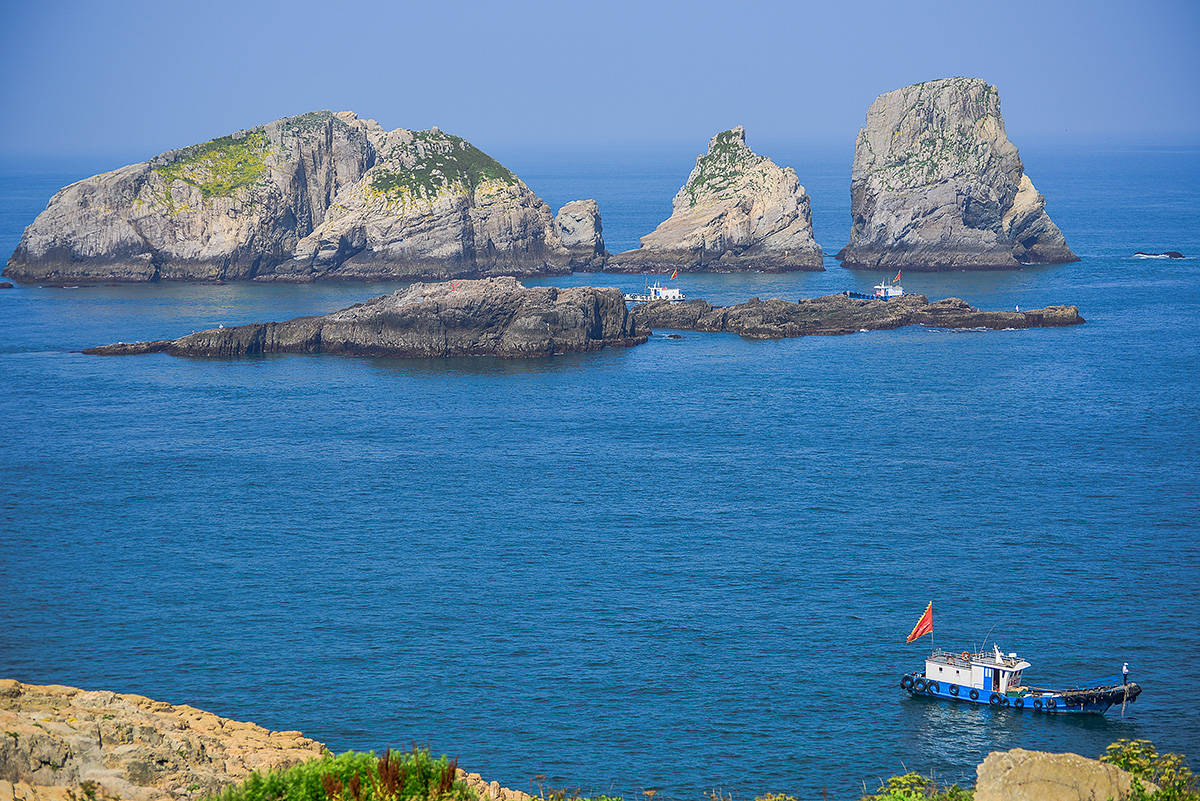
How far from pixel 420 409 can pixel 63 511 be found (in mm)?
35747

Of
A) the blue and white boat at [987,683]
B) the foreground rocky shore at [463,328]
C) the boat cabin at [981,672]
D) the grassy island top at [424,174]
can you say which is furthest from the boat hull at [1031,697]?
the grassy island top at [424,174]

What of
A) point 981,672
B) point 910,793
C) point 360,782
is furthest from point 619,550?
point 360,782

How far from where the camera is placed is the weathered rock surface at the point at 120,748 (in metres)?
33.5

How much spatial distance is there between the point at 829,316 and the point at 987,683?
314 ft

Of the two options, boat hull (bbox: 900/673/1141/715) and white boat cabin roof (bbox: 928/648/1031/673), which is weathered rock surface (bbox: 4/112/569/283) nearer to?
white boat cabin roof (bbox: 928/648/1031/673)

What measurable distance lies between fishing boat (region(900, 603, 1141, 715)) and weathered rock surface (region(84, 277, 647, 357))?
3209 inches

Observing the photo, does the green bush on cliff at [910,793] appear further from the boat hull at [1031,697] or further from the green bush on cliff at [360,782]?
the boat hull at [1031,697]

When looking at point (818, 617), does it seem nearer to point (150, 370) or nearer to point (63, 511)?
point (63, 511)

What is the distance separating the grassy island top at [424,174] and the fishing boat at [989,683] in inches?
5695

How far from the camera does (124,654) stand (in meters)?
60.4

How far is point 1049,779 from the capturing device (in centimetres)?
3441

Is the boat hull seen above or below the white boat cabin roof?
below

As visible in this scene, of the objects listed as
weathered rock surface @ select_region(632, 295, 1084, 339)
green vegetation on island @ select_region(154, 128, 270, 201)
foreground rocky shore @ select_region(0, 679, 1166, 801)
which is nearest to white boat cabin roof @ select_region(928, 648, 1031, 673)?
foreground rocky shore @ select_region(0, 679, 1166, 801)

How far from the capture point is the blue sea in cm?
5453
